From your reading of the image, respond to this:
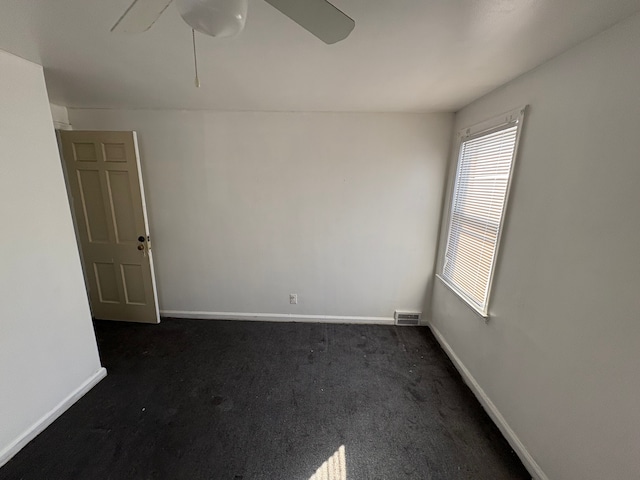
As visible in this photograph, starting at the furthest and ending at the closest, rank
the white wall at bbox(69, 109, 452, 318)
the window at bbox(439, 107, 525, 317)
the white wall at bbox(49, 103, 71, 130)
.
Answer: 1. the white wall at bbox(69, 109, 452, 318)
2. the white wall at bbox(49, 103, 71, 130)
3. the window at bbox(439, 107, 525, 317)

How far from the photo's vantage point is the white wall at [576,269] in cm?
104

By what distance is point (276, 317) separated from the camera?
9.84 ft

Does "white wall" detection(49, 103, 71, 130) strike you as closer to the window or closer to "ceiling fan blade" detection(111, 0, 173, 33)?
"ceiling fan blade" detection(111, 0, 173, 33)

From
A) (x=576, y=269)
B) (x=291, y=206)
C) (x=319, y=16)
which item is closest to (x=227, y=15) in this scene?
(x=319, y=16)

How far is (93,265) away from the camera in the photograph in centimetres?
273

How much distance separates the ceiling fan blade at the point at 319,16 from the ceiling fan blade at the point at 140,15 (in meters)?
0.37

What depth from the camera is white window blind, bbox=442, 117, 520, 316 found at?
1.79 meters

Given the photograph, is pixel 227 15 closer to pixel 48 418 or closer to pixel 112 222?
pixel 48 418

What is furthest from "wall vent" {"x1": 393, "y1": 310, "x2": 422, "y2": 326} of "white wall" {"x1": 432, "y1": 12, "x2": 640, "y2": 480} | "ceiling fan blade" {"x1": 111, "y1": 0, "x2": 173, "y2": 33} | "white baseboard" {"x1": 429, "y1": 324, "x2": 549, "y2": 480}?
"ceiling fan blade" {"x1": 111, "y1": 0, "x2": 173, "y2": 33}

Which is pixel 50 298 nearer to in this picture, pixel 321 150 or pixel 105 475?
pixel 105 475

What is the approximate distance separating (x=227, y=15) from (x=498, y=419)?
255 centimetres

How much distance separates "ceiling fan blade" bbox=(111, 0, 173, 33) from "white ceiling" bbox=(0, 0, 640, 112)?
21 cm

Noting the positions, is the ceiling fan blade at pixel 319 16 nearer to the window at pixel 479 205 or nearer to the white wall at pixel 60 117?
the window at pixel 479 205

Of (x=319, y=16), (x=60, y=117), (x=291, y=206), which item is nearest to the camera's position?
(x=319, y=16)
